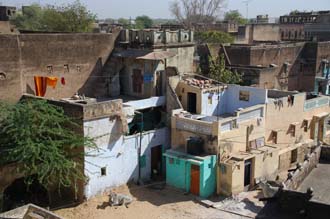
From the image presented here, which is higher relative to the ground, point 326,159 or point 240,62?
point 240,62

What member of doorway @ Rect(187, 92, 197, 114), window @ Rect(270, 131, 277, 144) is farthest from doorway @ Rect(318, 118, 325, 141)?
doorway @ Rect(187, 92, 197, 114)

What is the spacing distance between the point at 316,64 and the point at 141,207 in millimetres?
23888

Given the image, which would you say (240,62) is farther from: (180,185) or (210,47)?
(180,185)

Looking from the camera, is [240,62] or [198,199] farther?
[240,62]

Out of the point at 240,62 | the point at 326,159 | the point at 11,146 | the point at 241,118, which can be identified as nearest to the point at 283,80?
the point at 240,62

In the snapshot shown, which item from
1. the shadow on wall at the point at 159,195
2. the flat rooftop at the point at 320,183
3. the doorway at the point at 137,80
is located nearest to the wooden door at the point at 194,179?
the shadow on wall at the point at 159,195

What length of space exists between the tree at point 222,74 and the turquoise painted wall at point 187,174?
926 cm

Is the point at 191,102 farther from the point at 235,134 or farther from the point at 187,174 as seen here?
Answer: the point at 187,174

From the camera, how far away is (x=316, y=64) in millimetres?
36188

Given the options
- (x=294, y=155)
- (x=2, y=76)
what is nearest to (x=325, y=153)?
(x=294, y=155)

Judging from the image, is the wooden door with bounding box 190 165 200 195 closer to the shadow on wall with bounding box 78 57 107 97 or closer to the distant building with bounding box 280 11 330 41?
the shadow on wall with bounding box 78 57 107 97

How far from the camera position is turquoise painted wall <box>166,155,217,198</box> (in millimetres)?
18938

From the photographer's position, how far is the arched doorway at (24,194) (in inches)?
719

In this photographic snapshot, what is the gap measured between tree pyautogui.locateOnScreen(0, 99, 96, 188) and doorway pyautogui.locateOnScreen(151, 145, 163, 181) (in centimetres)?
420
